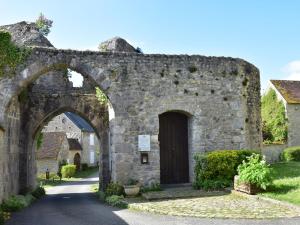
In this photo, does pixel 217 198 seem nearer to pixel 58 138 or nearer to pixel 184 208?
pixel 184 208

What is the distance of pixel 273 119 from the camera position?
2622 centimetres

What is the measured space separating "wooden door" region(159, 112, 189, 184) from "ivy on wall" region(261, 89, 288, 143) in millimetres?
13138

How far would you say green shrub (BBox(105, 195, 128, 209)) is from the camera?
10.3 m

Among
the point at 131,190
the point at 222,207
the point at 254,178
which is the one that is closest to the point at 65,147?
the point at 131,190

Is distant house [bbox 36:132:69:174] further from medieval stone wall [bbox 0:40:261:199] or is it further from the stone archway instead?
medieval stone wall [bbox 0:40:261:199]

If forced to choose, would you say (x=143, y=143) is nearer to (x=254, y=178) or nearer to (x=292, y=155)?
(x=254, y=178)

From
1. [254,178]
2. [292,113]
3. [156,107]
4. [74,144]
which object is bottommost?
[254,178]

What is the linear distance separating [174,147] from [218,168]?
7.09 ft

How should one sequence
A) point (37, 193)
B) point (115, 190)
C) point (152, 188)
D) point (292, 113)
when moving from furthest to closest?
point (292, 113), point (37, 193), point (152, 188), point (115, 190)

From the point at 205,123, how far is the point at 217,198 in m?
3.57

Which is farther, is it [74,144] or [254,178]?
[74,144]

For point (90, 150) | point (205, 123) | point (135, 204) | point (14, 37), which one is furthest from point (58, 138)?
point (135, 204)

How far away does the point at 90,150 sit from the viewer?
4275cm

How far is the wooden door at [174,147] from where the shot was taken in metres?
13.5
